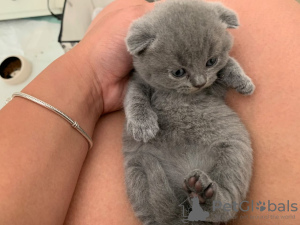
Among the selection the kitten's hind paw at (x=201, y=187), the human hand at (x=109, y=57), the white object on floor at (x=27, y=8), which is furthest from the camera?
the white object on floor at (x=27, y=8)

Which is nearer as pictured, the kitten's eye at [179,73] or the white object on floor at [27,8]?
the kitten's eye at [179,73]

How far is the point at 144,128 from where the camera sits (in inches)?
42.1

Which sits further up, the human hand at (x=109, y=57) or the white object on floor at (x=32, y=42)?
the human hand at (x=109, y=57)

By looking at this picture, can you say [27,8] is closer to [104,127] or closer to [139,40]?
[104,127]

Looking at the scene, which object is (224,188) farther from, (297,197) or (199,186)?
(297,197)

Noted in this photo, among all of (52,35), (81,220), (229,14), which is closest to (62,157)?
(81,220)

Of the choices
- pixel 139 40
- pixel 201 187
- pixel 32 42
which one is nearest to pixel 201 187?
pixel 201 187

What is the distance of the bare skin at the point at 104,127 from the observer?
3.17 ft

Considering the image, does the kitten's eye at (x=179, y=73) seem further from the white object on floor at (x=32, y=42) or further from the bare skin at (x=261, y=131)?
the white object on floor at (x=32, y=42)

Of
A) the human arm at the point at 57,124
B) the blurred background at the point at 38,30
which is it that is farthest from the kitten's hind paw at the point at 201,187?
the blurred background at the point at 38,30

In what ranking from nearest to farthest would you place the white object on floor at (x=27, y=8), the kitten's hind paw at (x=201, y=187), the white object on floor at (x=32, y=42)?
the kitten's hind paw at (x=201, y=187) < the white object on floor at (x=32, y=42) < the white object on floor at (x=27, y=8)

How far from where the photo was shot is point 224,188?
942mm

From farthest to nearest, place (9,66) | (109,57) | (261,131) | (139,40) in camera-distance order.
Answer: (9,66)
(109,57)
(261,131)
(139,40)

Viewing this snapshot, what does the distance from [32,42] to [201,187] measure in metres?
2.44
